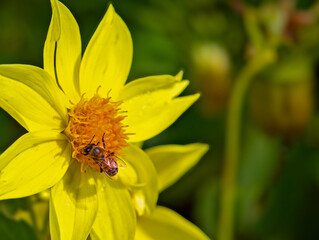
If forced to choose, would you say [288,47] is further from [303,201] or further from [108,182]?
[108,182]

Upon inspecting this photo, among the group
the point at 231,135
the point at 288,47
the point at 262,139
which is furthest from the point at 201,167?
the point at 288,47

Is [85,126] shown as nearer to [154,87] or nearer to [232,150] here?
[154,87]

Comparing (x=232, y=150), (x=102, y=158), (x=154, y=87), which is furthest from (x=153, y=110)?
(x=232, y=150)

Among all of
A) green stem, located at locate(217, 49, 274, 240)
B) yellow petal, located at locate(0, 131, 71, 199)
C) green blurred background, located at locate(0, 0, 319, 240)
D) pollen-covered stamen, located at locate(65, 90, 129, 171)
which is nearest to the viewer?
yellow petal, located at locate(0, 131, 71, 199)

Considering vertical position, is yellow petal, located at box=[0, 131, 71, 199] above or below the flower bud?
above

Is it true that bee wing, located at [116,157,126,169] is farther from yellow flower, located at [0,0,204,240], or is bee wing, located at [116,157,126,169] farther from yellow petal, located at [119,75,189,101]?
yellow petal, located at [119,75,189,101]

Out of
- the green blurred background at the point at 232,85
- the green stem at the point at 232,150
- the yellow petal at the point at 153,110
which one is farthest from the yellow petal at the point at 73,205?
the green blurred background at the point at 232,85

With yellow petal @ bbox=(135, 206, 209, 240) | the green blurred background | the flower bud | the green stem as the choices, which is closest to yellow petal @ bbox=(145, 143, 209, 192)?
yellow petal @ bbox=(135, 206, 209, 240)
